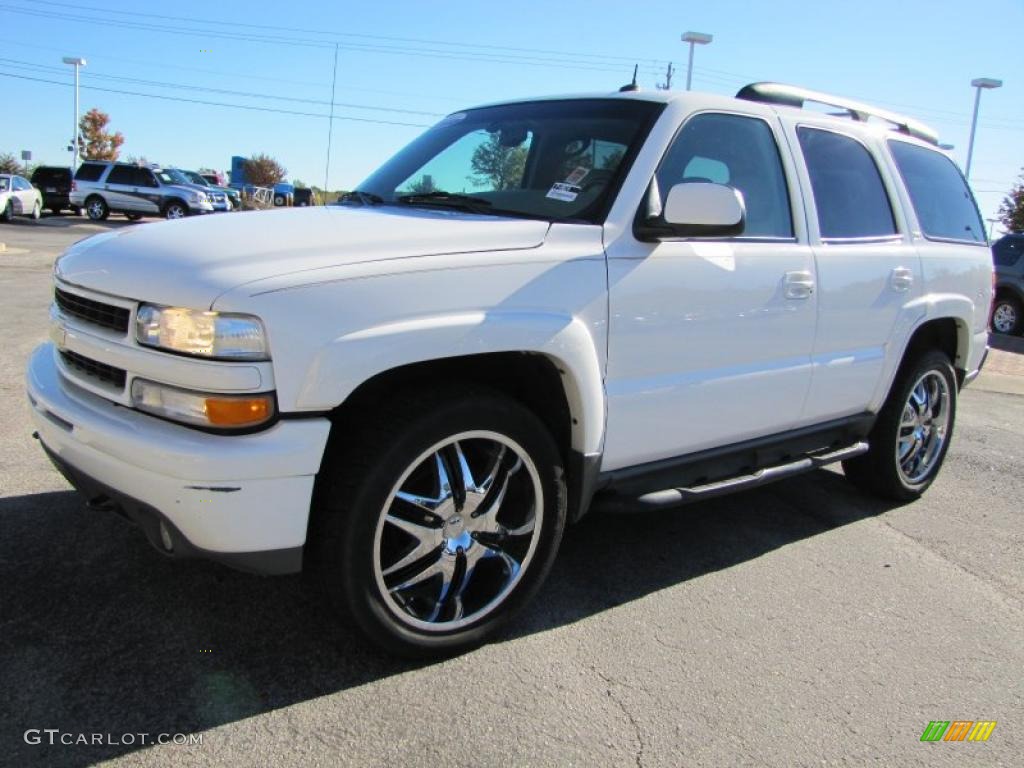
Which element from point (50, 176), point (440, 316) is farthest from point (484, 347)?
point (50, 176)

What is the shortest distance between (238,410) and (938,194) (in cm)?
423

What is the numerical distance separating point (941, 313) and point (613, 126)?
237 cm

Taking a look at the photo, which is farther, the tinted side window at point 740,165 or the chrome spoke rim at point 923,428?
the chrome spoke rim at point 923,428

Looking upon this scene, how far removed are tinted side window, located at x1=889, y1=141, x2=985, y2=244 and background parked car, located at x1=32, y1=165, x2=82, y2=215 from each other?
32492 mm

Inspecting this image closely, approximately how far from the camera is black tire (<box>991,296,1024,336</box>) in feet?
49.4

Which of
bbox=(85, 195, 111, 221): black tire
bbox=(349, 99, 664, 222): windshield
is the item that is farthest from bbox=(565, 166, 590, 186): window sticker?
bbox=(85, 195, 111, 221): black tire

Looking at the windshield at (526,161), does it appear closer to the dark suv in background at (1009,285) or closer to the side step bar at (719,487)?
the side step bar at (719,487)

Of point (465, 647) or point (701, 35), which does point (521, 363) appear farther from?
point (701, 35)

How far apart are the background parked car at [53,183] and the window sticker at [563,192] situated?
32.7m

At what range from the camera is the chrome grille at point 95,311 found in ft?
8.34

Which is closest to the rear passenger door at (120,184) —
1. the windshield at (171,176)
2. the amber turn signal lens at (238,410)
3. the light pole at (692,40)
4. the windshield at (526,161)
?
the windshield at (171,176)

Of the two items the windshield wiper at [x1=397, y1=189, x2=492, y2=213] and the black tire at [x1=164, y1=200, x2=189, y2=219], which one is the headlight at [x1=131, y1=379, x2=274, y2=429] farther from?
the black tire at [x1=164, y1=200, x2=189, y2=219]

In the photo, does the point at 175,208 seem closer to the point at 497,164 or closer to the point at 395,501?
the point at 497,164

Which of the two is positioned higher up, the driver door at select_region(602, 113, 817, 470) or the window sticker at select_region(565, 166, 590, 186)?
the window sticker at select_region(565, 166, 590, 186)
